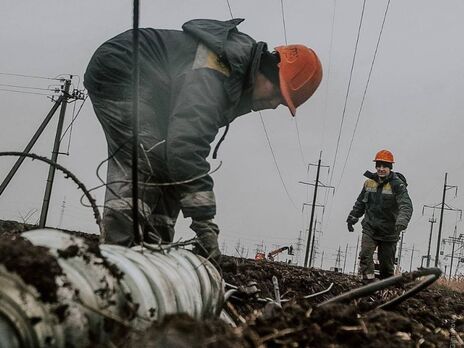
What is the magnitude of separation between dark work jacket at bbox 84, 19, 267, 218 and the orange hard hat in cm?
24

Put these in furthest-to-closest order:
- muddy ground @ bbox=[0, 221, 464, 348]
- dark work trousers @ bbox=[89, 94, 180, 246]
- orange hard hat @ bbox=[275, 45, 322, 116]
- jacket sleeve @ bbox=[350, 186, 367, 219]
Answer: jacket sleeve @ bbox=[350, 186, 367, 219]
orange hard hat @ bbox=[275, 45, 322, 116]
dark work trousers @ bbox=[89, 94, 180, 246]
muddy ground @ bbox=[0, 221, 464, 348]

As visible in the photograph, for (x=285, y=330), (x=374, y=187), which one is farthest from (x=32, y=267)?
(x=374, y=187)

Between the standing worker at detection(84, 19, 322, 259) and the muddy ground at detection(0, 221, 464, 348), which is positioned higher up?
the standing worker at detection(84, 19, 322, 259)

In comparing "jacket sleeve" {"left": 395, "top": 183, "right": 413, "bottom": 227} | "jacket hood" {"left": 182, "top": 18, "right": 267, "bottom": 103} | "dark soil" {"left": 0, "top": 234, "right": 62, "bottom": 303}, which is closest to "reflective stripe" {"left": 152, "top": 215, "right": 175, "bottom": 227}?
"jacket hood" {"left": 182, "top": 18, "right": 267, "bottom": 103}

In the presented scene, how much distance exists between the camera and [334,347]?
1.66 m

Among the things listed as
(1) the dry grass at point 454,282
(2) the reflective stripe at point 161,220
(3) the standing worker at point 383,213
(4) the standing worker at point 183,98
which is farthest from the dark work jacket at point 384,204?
(1) the dry grass at point 454,282

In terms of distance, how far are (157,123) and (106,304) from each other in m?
2.60

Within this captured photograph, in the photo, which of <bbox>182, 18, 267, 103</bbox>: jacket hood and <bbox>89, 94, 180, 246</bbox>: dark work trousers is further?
<bbox>89, 94, 180, 246</bbox>: dark work trousers

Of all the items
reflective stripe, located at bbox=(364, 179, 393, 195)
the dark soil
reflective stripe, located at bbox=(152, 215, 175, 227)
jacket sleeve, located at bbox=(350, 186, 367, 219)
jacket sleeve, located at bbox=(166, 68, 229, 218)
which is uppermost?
reflective stripe, located at bbox=(364, 179, 393, 195)

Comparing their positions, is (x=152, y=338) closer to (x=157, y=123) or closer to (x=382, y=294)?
(x=157, y=123)

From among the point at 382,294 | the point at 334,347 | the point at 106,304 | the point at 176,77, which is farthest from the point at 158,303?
the point at 382,294

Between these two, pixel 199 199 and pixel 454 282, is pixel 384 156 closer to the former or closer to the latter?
pixel 199 199

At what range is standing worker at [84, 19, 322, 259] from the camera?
346 centimetres

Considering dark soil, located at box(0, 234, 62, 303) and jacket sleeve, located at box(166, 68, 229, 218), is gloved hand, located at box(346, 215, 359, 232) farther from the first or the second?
dark soil, located at box(0, 234, 62, 303)
